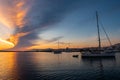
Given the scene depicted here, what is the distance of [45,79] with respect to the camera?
40219 millimetres

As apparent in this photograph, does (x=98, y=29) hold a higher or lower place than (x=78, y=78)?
higher

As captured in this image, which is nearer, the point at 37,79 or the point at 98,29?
the point at 37,79

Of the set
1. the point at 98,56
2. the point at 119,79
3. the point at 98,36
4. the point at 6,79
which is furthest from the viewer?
the point at 98,56

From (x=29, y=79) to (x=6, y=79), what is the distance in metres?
5.41

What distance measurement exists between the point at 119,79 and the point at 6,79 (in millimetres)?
26192

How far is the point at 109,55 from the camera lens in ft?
358

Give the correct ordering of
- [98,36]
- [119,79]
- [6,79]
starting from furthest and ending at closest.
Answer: [98,36]
[6,79]
[119,79]

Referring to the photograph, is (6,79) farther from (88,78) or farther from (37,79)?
(88,78)

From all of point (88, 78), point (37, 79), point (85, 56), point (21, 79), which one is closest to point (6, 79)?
point (21, 79)

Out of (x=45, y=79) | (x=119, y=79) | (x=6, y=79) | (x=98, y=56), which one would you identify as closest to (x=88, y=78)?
(x=119, y=79)

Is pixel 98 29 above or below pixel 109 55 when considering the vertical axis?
above

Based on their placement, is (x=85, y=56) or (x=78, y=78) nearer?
(x=78, y=78)

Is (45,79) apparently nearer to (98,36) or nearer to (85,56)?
(98,36)

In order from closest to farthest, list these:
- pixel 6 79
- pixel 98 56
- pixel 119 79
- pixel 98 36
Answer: pixel 119 79 < pixel 6 79 < pixel 98 36 < pixel 98 56
